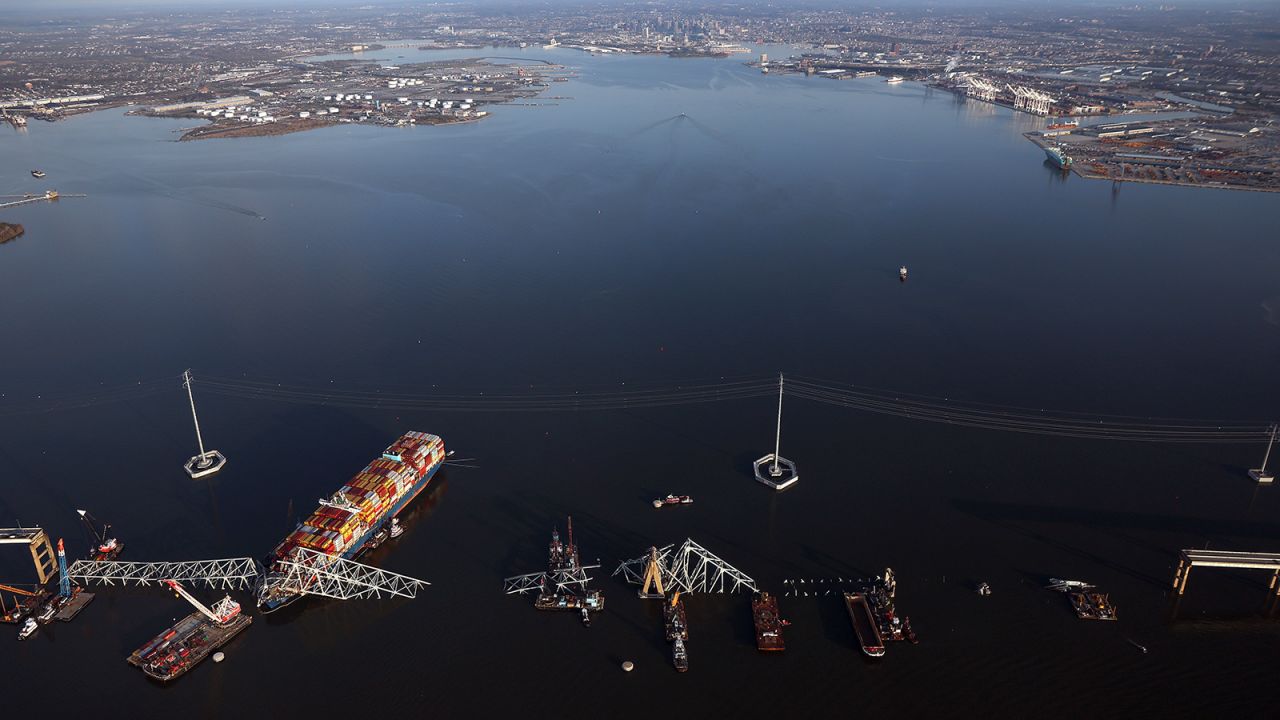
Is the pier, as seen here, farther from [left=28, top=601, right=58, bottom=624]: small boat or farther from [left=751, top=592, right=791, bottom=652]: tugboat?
[left=28, top=601, right=58, bottom=624]: small boat

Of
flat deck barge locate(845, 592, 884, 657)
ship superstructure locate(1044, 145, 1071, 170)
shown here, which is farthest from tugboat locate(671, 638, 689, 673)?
ship superstructure locate(1044, 145, 1071, 170)

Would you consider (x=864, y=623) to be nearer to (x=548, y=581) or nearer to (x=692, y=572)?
(x=692, y=572)

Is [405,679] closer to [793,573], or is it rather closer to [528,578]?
[528,578]

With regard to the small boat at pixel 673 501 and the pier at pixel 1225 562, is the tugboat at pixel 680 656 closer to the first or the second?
the small boat at pixel 673 501

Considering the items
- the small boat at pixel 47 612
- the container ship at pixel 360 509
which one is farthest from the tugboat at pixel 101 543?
the container ship at pixel 360 509

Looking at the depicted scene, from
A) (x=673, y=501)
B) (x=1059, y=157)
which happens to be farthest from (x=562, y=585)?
(x=1059, y=157)

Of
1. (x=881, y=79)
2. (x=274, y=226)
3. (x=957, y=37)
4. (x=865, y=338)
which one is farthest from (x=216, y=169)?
(x=957, y=37)
